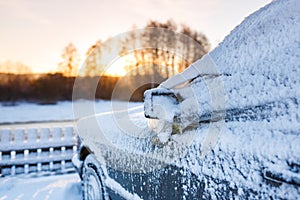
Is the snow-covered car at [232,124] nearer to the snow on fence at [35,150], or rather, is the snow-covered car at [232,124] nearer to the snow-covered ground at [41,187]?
the snow-covered ground at [41,187]

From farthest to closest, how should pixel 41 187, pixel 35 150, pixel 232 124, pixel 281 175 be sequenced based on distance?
pixel 35 150 → pixel 41 187 → pixel 232 124 → pixel 281 175

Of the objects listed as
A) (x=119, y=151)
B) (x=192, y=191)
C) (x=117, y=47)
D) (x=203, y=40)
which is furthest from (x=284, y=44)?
(x=203, y=40)

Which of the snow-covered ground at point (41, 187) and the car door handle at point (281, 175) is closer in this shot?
the car door handle at point (281, 175)

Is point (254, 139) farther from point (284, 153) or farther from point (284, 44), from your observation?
point (284, 44)

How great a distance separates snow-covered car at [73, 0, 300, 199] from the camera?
953mm

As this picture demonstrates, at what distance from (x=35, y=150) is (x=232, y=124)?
4774 millimetres

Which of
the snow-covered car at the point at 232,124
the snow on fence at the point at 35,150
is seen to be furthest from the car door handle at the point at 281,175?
the snow on fence at the point at 35,150

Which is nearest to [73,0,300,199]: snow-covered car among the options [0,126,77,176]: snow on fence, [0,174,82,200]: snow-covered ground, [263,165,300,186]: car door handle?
[263,165,300,186]: car door handle

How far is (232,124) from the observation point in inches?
46.0

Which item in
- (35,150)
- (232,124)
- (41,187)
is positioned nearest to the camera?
(232,124)

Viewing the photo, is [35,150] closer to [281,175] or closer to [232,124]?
[232,124]

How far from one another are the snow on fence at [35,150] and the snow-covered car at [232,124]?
374 centimetres

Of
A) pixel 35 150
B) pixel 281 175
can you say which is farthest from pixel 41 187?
pixel 281 175

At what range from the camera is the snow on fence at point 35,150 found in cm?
503
